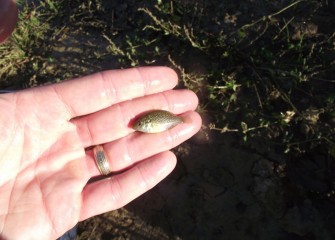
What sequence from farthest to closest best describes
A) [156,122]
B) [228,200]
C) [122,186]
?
[228,200] < [156,122] < [122,186]

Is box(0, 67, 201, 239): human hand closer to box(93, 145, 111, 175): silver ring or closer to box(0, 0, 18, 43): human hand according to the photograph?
box(93, 145, 111, 175): silver ring

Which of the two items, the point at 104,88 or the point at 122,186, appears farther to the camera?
the point at 104,88

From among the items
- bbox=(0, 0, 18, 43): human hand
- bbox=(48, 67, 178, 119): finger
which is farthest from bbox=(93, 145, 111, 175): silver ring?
bbox=(0, 0, 18, 43): human hand

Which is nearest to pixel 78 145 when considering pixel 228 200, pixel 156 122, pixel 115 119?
pixel 115 119

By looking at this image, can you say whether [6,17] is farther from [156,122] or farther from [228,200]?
[228,200]

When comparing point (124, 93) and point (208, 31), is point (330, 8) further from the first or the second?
point (124, 93)

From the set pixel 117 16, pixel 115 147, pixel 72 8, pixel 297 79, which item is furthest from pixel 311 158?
pixel 72 8
